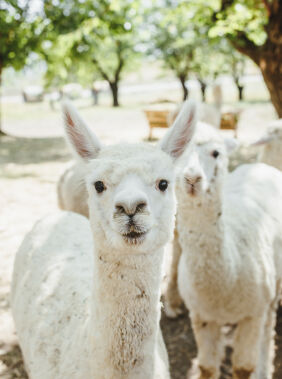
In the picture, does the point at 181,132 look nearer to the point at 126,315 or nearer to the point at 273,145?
the point at 126,315

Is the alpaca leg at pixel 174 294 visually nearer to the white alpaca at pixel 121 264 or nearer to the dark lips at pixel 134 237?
the white alpaca at pixel 121 264

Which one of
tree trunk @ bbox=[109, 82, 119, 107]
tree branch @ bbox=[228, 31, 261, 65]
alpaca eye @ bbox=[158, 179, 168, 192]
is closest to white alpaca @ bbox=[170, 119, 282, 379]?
alpaca eye @ bbox=[158, 179, 168, 192]

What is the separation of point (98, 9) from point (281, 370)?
11.3m

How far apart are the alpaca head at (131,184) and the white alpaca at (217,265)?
0.61m

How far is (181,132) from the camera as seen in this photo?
2.09 m

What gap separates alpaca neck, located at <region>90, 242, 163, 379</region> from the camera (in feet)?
5.75

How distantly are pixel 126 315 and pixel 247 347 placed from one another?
157 cm

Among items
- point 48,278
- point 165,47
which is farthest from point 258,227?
point 165,47

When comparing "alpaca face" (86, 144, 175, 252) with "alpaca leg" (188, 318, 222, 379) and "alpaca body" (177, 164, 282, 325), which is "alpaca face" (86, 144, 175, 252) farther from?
"alpaca leg" (188, 318, 222, 379)

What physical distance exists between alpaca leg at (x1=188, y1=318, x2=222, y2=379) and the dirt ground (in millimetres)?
433

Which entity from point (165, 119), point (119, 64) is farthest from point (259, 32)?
point (119, 64)

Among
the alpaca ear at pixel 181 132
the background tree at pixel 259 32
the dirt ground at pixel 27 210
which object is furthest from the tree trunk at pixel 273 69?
the alpaca ear at pixel 181 132

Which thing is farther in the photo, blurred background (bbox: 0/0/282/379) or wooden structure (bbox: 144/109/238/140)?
wooden structure (bbox: 144/109/238/140)

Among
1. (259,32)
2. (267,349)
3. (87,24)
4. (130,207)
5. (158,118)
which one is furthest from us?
(158,118)
